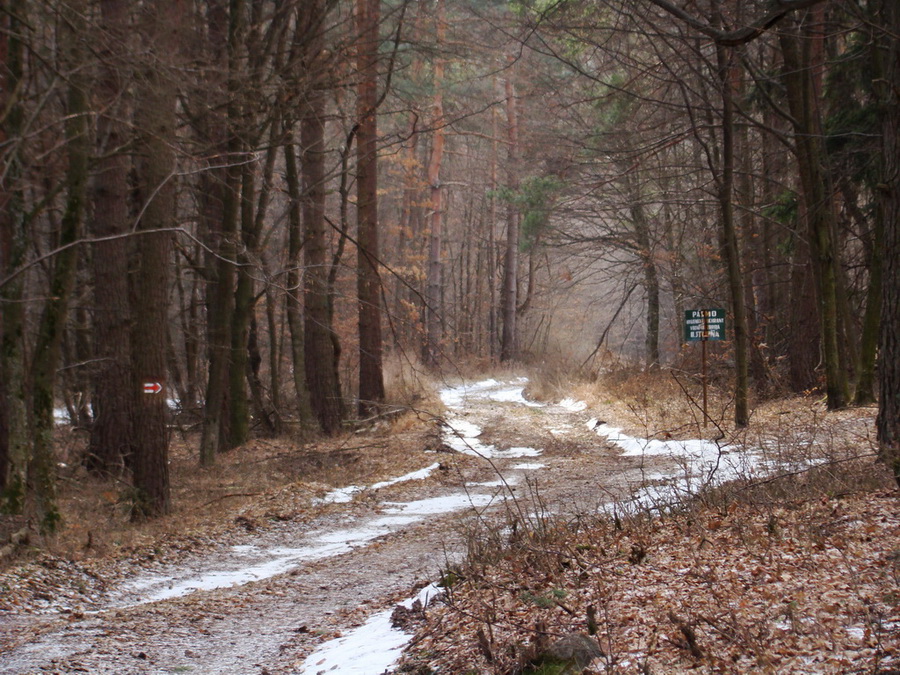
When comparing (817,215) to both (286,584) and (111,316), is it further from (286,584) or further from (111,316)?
(111,316)

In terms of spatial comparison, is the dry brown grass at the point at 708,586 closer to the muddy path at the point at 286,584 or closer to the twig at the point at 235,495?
the muddy path at the point at 286,584

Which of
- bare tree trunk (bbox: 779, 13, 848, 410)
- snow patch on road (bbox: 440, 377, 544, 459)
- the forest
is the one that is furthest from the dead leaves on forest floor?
bare tree trunk (bbox: 779, 13, 848, 410)

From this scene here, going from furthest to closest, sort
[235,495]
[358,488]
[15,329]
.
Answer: [358,488] → [235,495] → [15,329]

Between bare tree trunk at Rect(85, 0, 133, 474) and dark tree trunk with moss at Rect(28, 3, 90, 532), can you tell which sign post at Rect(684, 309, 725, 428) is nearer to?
bare tree trunk at Rect(85, 0, 133, 474)

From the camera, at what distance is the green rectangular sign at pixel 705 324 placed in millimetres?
13805

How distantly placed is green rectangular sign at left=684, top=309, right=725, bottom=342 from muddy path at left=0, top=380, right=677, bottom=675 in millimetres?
2342

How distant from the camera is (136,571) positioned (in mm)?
7648

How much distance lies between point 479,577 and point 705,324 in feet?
31.4

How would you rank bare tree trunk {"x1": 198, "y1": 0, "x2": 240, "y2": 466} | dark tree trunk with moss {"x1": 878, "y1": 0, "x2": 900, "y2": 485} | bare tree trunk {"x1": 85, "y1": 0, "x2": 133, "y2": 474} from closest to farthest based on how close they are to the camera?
dark tree trunk with moss {"x1": 878, "y1": 0, "x2": 900, "y2": 485} → bare tree trunk {"x1": 85, "y1": 0, "x2": 133, "y2": 474} → bare tree trunk {"x1": 198, "y1": 0, "x2": 240, "y2": 466}

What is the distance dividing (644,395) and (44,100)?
46.4 feet

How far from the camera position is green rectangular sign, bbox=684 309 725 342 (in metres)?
13.8

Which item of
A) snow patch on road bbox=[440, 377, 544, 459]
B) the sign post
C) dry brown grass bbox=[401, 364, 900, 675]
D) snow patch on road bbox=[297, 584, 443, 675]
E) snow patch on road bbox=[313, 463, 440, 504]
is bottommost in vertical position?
snow patch on road bbox=[440, 377, 544, 459]

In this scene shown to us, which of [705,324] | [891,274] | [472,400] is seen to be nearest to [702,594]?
[891,274]

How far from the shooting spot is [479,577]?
5.27 metres
